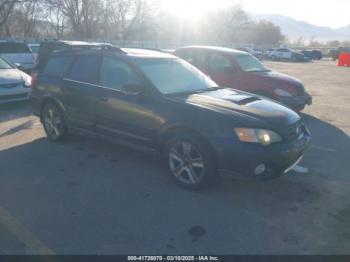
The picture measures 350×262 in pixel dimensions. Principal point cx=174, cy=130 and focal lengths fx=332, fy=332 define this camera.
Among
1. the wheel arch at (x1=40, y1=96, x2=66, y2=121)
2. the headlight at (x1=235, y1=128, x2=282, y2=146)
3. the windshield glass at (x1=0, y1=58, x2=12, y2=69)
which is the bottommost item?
the wheel arch at (x1=40, y1=96, x2=66, y2=121)

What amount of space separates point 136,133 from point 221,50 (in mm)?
4631

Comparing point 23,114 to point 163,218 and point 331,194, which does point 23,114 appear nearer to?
point 163,218

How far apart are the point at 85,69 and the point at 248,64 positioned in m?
4.48

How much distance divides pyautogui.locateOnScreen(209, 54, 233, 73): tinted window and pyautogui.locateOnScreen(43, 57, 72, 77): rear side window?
3.78m

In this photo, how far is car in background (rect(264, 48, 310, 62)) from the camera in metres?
38.5

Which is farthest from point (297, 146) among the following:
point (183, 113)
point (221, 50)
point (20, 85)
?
point (20, 85)

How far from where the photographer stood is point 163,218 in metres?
3.61

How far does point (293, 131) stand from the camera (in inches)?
163

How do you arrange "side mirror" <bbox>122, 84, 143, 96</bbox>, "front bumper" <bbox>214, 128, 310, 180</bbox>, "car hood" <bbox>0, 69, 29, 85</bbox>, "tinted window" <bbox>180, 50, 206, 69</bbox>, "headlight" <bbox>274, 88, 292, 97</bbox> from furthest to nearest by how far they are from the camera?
"car hood" <bbox>0, 69, 29, 85</bbox>
"tinted window" <bbox>180, 50, 206, 69</bbox>
"headlight" <bbox>274, 88, 292, 97</bbox>
"side mirror" <bbox>122, 84, 143, 96</bbox>
"front bumper" <bbox>214, 128, 310, 180</bbox>

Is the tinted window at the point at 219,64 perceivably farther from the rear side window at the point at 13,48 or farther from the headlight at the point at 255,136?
the rear side window at the point at 13,48

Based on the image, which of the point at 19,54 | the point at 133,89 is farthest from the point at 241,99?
the point at 19,54

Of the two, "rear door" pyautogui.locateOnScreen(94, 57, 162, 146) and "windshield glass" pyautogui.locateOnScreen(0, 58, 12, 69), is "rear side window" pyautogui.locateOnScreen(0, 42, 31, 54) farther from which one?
"rear door" pyautogui.locateOnScreen(94, 57, 162, 146)

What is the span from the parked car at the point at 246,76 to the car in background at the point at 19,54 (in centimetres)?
847

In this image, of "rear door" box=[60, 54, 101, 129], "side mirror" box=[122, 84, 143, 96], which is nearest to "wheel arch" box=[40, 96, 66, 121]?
"rear door" box=[60, 54, 101, 129]
